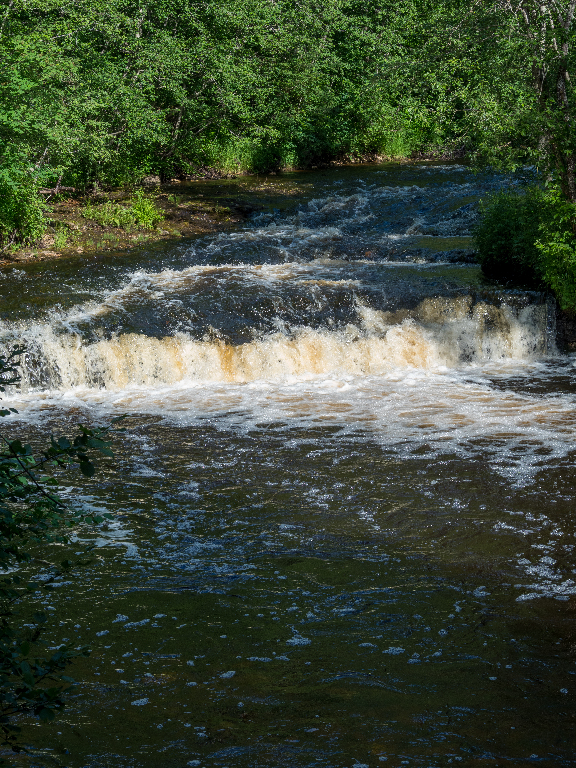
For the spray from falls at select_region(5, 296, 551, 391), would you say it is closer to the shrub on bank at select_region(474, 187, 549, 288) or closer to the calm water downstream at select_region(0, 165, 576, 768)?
the calm water downstream at select_region(0, 165, 576, 768)

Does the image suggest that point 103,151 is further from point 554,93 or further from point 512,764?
point 512,764

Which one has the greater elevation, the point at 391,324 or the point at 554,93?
the point at 554,93

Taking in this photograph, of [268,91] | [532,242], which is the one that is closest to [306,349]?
[532,242]

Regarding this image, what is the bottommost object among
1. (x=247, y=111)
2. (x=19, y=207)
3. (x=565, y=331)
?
(x=565, y=331)

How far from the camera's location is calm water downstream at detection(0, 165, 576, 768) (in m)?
4.27

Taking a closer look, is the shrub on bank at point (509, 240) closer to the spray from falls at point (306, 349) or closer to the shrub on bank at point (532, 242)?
the shrub on bank at point (532, 242)

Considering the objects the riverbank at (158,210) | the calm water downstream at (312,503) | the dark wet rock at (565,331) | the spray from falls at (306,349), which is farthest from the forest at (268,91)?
the calm water downstream at (312,503)

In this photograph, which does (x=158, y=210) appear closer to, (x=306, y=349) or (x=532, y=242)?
(x=306, y=349)

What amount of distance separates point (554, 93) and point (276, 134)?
12525mm

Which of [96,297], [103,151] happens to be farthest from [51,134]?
[96,297]

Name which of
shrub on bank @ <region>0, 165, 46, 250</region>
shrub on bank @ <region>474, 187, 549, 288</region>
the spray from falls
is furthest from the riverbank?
shrub on bank @ <region>474, 187, 549, 288</region>

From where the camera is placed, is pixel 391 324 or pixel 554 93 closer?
pixel 554 93

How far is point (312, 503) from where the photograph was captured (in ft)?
24.4

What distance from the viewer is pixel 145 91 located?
2030cm
